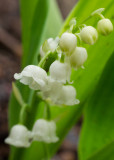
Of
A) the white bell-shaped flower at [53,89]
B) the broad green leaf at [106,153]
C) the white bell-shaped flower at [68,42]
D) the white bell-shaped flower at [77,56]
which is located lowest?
the broad green leaf at [106,153]

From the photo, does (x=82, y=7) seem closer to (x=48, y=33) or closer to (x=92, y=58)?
(x=92, y=58)

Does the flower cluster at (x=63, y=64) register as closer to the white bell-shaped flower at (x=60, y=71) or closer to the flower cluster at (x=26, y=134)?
the white bell-shaped flower at (x=60, y=71)

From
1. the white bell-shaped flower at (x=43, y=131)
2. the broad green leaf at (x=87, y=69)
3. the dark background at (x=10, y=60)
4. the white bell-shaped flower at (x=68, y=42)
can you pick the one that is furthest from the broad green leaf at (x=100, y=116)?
the dark background at (x=10, y=60)

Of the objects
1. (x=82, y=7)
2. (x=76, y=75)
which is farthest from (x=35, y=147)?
(x=82, y=7)

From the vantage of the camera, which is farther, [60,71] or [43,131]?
[43,131]

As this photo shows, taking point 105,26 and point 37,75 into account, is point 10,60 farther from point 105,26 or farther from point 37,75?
point 105,26

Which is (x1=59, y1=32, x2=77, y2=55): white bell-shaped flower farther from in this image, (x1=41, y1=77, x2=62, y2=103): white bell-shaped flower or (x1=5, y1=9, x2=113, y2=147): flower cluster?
(x1=41, y1=77, x2=62, y2=103): white bell-shaped flower

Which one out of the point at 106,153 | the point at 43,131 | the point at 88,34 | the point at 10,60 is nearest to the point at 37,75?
the point at 88,34
